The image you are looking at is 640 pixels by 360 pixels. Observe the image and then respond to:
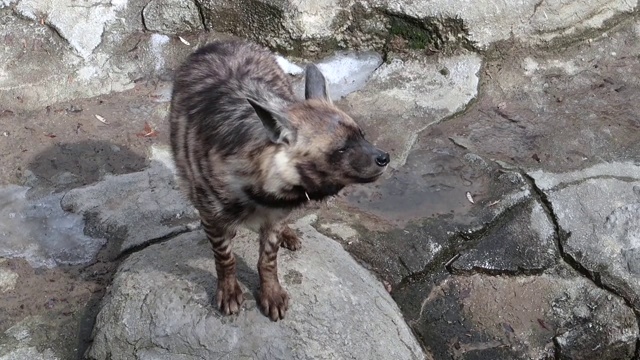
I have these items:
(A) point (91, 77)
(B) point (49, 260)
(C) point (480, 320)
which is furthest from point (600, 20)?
(B) point (49, 260)

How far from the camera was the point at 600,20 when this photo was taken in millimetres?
6766

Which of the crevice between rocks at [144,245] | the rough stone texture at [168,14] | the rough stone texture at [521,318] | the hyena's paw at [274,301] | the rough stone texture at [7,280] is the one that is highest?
the hyena's paw at [274,301]

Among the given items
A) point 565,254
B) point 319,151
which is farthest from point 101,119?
point 565,254

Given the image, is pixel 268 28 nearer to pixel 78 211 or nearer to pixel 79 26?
pixel 79 26

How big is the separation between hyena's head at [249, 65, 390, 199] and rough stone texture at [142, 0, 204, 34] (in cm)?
366

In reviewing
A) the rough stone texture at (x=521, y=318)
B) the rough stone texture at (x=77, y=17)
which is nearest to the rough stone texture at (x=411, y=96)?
the rough stone texture at (x=521, y=318)

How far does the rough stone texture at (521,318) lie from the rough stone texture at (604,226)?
5.1 inches

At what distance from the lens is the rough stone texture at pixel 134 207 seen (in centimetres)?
499

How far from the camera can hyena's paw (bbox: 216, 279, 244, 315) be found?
3.89 meters

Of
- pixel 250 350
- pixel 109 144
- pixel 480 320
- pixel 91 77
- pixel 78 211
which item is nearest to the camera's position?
pixel 250 350

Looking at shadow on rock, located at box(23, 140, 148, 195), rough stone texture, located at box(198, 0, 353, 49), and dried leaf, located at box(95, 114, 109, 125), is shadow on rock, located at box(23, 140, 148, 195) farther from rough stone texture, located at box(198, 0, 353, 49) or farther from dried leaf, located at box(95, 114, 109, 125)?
rough stone texture, located at box(198, 0, 353, 49)

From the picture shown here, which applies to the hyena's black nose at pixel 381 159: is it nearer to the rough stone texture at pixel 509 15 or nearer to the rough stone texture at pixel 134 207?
the rough stone texture at pixel 134 207

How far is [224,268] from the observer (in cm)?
393

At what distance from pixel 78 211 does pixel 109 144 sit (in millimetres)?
802
